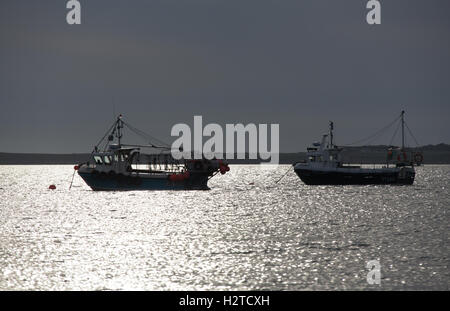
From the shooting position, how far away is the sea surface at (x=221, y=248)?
3425 cm

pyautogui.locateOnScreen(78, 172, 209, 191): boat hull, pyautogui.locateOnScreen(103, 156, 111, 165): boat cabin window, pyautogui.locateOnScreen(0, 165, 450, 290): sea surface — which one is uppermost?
pyautogui.locateOnScreen(103, 156, 111, 165): boat cabin window

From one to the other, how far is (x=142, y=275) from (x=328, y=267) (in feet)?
33.9

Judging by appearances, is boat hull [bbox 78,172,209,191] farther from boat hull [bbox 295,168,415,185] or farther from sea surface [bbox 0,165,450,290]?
boat hull [bbox 295,168,415,185]

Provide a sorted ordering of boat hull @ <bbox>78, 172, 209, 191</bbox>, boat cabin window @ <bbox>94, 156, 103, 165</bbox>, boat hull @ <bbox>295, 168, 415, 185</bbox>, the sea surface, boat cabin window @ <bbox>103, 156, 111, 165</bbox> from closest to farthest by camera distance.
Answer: the sea surface, boat cabin window @ <bbox>103, 156, 111, 165</bbox>, boat cabin window @ <bbox>94, 156, 103, 165</bbox>, boat hull @ <bbox>78, 172, 209, 191</bbox>, boat hull @ <bbox>295, 168, 415, 185</bbox>

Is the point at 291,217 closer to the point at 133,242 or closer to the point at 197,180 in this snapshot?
the point at 133,242

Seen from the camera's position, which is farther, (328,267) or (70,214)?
(70,214)

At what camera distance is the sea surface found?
3425cm

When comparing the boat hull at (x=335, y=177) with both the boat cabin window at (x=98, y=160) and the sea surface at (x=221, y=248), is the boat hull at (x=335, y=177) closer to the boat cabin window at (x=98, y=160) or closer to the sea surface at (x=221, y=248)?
the sea surface at (x=221, y=248)

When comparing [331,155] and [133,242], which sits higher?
[331,155]

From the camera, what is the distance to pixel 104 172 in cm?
10006

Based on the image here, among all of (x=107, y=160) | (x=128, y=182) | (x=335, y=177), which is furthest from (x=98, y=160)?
(x=335, y=177)

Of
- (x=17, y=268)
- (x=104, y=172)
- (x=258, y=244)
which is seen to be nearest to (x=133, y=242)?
(x=258, y=244)

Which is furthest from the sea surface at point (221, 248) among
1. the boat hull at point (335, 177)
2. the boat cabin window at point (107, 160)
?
the boat hull at point (335, 177)

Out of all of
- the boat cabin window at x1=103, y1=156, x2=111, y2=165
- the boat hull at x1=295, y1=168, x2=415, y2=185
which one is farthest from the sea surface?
the boat hull at x1=295, y1=168, x2=415, y2=185
